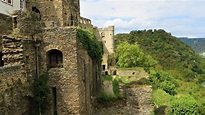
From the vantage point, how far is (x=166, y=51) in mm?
108062

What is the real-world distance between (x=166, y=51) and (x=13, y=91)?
95456mm

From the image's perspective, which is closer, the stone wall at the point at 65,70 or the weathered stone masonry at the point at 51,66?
the weathered stone masonry at the point at 51,66

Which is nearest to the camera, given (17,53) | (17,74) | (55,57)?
(17,74)

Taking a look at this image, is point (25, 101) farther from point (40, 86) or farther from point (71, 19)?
point (71, 19)

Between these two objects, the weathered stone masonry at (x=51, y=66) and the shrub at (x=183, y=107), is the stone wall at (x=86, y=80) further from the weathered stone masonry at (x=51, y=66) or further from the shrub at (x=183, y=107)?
the shrub at (x=183, y=107)

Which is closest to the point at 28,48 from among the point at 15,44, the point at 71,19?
the point at 15,44

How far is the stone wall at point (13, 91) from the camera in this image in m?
15.5

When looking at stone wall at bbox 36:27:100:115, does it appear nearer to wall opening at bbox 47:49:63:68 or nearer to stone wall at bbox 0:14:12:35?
wall opening at bbox 47:49:63:68

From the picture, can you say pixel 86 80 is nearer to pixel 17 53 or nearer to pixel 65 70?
pixel 65 70

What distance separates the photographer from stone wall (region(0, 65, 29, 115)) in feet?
51.0

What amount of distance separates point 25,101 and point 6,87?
8.53 feet

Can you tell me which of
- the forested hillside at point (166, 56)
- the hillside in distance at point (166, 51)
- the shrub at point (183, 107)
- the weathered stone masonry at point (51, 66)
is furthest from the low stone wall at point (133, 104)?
the hillside in distance at point (166, 51)

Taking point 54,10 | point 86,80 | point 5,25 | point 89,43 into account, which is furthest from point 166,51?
point 5,25

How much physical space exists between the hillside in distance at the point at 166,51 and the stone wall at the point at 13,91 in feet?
264
